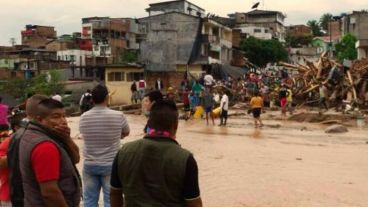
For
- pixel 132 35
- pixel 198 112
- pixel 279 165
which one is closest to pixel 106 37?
pixel 132 35

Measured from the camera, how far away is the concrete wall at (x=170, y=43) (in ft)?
181

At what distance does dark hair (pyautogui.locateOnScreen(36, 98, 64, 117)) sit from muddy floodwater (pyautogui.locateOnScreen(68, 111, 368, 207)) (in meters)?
4.93

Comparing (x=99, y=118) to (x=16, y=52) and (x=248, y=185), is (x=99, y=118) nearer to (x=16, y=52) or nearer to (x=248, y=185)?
(x=248, y=185)

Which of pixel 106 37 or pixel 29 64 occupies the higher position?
pixel 106 37

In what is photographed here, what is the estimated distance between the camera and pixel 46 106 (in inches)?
181

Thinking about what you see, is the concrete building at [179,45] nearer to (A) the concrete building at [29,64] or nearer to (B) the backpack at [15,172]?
(A) the concrete building at [29,64]

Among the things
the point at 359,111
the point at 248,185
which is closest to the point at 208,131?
the point at 359,111

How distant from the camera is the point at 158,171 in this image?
363 cm

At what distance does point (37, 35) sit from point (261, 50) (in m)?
34.1

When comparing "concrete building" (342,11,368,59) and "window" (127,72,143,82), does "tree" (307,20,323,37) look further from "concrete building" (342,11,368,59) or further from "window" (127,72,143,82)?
"window" (127,72,143,82)

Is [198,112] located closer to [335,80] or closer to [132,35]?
[335,80]

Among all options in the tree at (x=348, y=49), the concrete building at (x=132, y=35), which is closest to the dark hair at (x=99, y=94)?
the tree at (x=348, y=49)

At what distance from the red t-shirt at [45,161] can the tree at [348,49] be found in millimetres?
56057

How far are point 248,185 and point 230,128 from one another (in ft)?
40.9
